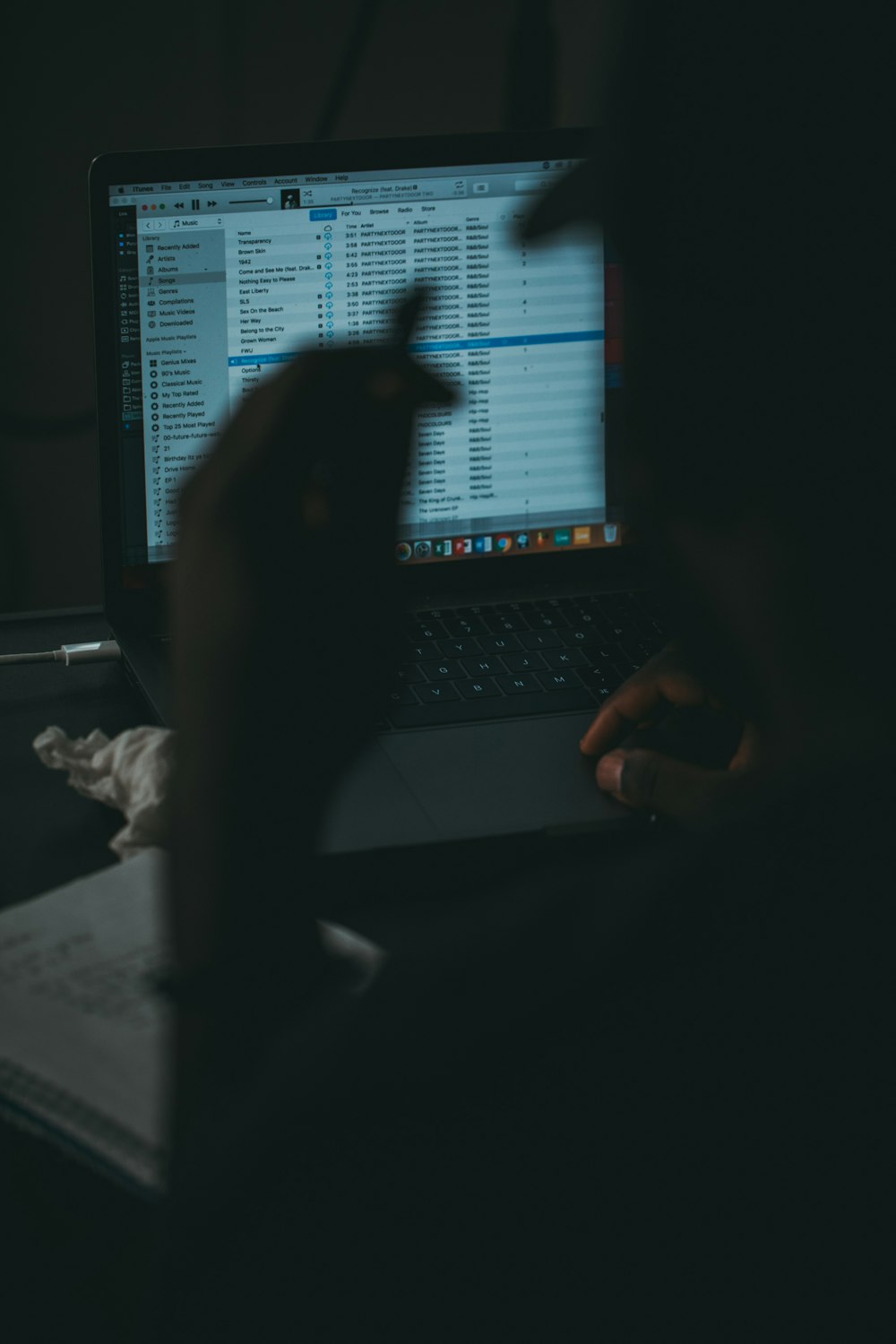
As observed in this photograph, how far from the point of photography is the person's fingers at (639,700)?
2.46 feet

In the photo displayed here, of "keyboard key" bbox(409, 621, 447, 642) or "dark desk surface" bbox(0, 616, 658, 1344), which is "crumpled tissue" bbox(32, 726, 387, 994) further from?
"keyboard key" bbox(409, 621, 447, 642)

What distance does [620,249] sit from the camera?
1.15ft

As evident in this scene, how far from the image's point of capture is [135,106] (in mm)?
1202

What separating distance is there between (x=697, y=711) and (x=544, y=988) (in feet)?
1.50

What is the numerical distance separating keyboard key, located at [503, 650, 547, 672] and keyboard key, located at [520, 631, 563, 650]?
1 centimetres

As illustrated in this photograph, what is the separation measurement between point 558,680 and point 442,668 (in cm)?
7

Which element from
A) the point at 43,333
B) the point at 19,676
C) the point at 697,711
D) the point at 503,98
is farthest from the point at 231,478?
the point at 503,98

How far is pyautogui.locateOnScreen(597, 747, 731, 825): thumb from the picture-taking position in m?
0.67

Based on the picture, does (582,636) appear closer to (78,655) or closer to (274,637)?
(78,655)

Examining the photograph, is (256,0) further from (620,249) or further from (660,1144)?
(660,1144)

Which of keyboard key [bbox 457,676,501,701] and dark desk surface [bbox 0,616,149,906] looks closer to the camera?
dark desk surface [bbox 0,616,149,906]

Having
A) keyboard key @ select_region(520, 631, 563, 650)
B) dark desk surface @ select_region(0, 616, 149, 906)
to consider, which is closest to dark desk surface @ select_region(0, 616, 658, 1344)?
dark desk surface @ select_region(0, 616, 149, 906)

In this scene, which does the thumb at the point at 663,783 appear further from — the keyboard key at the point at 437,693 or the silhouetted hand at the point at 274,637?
the silhouetted hand at the point at 274,637

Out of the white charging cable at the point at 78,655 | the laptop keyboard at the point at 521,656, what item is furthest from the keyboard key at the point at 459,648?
the white charging cable at the point at 78,655
